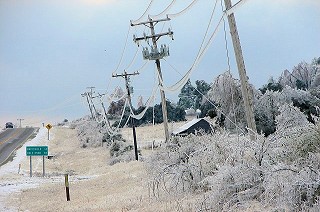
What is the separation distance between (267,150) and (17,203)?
1358 centimetres

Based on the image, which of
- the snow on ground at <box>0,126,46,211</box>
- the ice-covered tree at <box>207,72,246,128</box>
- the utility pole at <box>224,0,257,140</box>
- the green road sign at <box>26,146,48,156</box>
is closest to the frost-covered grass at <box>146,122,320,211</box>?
the utility pole at <box>224,0,257,140</box>

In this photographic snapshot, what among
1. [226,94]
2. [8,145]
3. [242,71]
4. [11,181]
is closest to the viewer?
[242,71]

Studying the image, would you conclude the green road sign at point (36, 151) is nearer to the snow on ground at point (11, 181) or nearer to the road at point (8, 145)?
the snow on ground at point (11, 181)

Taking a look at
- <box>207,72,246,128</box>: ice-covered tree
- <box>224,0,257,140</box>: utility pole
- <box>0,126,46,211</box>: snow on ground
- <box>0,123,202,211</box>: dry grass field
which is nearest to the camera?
<box>224,0,257,140</box>: utility pole

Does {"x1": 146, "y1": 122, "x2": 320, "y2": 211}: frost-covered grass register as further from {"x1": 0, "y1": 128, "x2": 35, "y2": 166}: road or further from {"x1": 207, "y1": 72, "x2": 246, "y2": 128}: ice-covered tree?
{"x1": 0, "y1": 128, "x2": 35, "y2": 166}: road

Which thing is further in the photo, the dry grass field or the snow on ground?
the snow on ground

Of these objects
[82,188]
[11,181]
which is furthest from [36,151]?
[82,188]

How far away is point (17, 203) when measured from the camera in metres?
21.4

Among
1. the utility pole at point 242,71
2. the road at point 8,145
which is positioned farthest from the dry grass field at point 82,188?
the utility pole at point 242,71

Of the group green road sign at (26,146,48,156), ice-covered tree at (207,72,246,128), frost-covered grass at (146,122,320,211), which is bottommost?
frost-covered grass at (146,122,320,211)

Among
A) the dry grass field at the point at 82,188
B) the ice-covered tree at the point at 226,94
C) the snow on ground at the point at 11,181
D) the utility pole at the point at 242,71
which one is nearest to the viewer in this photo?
the utility pole at the point at 242,71

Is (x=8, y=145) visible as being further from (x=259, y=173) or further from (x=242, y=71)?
(x=259, y=173)

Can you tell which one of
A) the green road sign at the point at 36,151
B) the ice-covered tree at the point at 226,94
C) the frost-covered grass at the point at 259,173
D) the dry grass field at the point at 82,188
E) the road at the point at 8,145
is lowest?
the dry grass field at the point at 82,188

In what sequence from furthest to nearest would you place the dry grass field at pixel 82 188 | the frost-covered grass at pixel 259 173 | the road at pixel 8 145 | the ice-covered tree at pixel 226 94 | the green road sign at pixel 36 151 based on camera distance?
the road at pixel 8 145, the ice-covered tree at pixel 226 94, the green road sign at pixel 36 151, the dry grass field at pixel 82 188, the frost-covered grass at pixel 259 173
